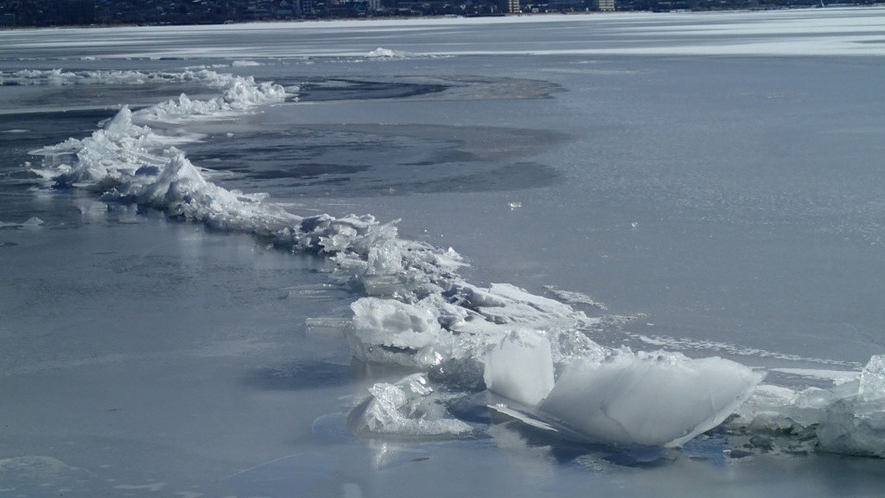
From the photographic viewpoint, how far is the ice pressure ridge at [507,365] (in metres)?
3.27

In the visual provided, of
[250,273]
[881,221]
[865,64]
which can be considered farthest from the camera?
[865,64]

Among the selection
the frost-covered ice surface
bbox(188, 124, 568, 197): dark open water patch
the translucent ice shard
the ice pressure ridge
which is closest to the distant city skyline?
bbox(188, 124, 568, 197): dark open water patch

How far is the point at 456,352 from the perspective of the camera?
4051mm

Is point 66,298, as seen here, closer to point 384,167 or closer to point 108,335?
point 108,335

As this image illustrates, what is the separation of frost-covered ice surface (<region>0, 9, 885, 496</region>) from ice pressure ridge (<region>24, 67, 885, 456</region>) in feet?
0.04

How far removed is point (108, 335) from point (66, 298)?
2.25 ft

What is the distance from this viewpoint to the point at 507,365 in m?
3.76

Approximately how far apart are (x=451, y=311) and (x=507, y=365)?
0.89 m

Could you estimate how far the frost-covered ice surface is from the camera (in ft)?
10.5

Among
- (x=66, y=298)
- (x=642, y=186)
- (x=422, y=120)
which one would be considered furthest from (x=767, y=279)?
(x=422, y=120)

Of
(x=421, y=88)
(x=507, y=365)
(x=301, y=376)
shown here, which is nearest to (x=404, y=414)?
(x=507, y=365)

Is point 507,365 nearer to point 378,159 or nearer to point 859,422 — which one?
point 859,422

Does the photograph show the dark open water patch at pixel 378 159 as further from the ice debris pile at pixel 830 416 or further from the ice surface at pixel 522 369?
the ice debris pile at pixel 830 416

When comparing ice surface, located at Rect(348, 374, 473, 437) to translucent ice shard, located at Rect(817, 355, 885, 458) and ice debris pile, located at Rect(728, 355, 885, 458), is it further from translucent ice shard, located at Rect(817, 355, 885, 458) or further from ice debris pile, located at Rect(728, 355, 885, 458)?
translucent ice shard, located at Rect(817, 355, 885, 458)
